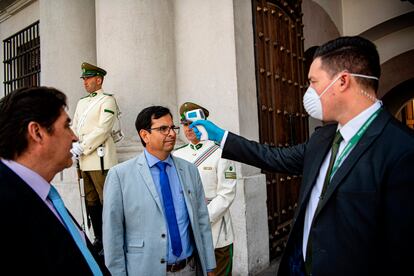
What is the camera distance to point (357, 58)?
6.11ft

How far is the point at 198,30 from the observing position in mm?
4934

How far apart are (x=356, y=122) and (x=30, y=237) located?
4.73 ft

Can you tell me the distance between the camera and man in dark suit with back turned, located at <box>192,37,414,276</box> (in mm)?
1556

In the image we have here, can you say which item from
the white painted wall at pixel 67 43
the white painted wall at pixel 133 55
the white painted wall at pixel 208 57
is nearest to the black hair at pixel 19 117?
the white painted wall at pixel 208 57

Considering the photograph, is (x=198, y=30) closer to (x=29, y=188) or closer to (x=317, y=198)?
(x=317, y=198)

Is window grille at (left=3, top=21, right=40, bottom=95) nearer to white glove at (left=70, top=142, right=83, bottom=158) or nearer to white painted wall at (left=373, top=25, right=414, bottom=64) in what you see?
white glove at (left=70, top=142, right=83, bottom=158)

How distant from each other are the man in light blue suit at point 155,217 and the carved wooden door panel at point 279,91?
2.61 metres

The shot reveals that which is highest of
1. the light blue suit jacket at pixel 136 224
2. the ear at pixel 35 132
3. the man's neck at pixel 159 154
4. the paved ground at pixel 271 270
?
the ear at pixel 35 132

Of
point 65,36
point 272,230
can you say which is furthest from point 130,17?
point 272,230

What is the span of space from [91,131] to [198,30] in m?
1.83

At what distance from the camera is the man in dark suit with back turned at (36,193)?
1248mm

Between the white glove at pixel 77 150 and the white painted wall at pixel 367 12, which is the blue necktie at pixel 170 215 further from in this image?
the white painted wall at pixel 367 12

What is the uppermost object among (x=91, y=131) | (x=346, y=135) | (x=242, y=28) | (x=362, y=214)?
(x=242, y=28)

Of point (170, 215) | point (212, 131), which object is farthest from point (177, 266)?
point (212, 131)
